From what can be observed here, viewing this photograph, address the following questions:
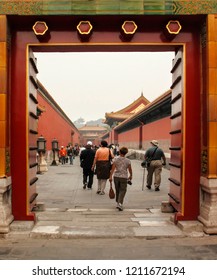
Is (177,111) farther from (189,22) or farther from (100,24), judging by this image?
(100,24)

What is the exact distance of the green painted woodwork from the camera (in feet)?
19.3

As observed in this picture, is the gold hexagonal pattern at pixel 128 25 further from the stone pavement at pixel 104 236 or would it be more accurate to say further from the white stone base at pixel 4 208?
the stone pavement at pixel 104 236

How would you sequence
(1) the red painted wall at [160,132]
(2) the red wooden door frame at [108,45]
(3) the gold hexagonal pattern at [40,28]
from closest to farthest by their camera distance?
(3) the gold hexagonal pattern at [40,28]
(2) the red wooden door frame at [108,45]
(1) the red painted wall at [160,132]

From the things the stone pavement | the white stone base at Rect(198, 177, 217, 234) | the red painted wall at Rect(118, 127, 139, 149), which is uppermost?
the red painted wall at Rect(118, 127, 139, 149)

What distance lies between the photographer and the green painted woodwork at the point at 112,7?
589 cm

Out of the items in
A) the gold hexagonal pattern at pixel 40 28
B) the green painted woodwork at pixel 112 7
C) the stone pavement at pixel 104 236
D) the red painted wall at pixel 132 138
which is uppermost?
the green painted woodwork at pixel 112 7

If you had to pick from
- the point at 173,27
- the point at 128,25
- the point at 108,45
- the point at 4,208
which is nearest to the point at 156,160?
the point at 108,45

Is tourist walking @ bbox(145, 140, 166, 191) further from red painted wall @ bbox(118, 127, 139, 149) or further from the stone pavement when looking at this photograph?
red painted wall @ bbox(118, 127, 139, 149)

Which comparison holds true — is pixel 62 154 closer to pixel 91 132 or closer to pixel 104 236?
pixel 104 236

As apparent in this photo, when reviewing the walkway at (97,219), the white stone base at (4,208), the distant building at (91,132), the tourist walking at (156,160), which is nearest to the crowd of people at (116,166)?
the tourist walking at (156,160)

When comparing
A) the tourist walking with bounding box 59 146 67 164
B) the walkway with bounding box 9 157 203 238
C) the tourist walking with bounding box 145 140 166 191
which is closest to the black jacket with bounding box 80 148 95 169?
the walkway with bounding box 9 157 203 238

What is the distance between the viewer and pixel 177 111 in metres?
6.88

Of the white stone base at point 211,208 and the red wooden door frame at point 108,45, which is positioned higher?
the red wooden door frame at point 108,45

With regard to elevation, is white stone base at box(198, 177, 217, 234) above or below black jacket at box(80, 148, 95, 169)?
below
